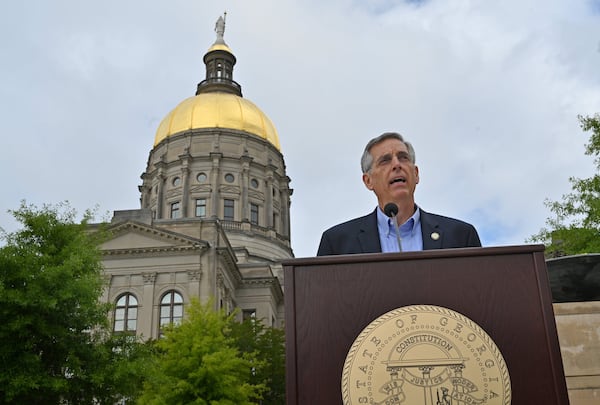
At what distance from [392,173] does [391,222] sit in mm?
318

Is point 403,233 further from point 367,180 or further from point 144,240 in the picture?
point 144,240

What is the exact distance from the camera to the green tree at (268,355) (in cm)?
3312

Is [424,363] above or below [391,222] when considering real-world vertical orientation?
below

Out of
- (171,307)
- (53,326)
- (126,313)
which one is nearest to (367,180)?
(53,326)

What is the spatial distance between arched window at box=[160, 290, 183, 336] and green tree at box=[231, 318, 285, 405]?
5.45 m

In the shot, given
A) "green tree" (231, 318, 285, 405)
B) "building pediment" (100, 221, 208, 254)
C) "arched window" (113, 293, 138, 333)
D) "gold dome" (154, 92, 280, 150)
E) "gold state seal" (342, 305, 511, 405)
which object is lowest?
"gold state seal" (342, 305, 511, 405)

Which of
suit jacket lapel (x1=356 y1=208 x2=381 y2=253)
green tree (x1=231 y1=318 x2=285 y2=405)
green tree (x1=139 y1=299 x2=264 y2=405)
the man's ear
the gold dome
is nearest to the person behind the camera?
suit jacket lapel (x1=356 y1=208 x2=381 y2=253)

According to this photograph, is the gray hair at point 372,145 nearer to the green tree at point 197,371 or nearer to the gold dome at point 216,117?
the green tree at point 197,371

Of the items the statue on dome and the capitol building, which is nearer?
the capitol building

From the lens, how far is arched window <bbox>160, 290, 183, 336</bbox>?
128 feet

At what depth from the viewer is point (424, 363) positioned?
259 cm

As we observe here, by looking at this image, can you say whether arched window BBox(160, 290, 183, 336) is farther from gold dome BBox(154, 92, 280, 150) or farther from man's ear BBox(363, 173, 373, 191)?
man's ear BBox(363, 173, 373, 191)

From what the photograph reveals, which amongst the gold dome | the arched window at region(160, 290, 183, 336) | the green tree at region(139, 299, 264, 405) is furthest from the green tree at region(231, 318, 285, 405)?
the gold dome

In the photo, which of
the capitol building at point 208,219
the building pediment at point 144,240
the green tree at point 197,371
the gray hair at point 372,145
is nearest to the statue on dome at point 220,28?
the capitol building at point 208,219
